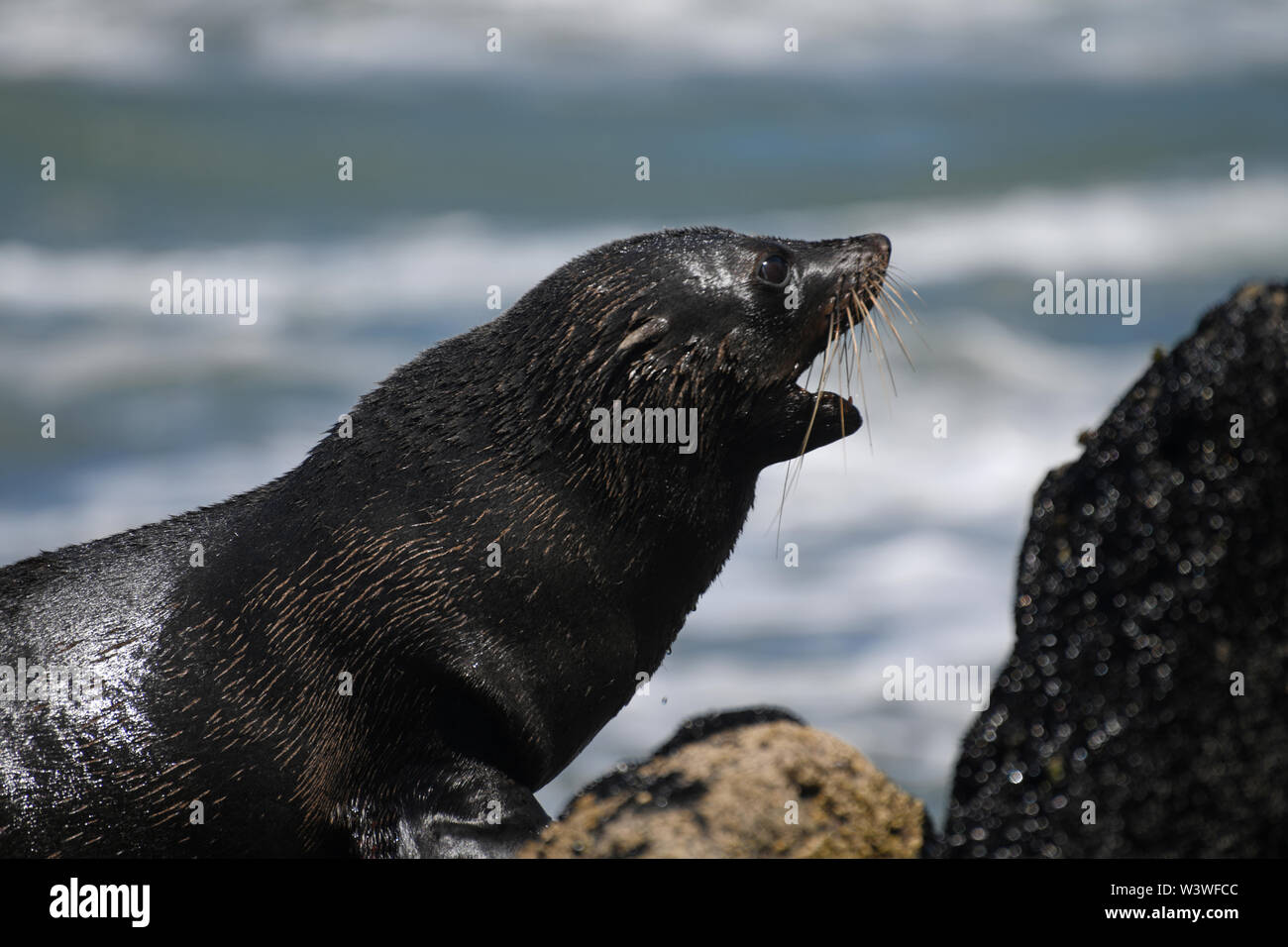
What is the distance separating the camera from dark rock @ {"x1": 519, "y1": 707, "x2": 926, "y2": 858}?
21.7 ft

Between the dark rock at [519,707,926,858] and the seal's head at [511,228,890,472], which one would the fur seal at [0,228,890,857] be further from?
the dark rock at [519,707,926,858]

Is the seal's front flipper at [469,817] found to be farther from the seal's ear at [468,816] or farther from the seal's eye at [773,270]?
Result: the seal's eye at [773,270]

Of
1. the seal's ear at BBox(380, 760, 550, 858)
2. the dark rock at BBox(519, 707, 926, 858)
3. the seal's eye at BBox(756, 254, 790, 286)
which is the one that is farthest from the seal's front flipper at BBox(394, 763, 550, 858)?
the seal's eye at BBox(756, 254, 790, 286)

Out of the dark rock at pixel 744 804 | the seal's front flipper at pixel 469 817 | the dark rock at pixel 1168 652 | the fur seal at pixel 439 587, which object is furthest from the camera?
the fur seal at pixel 439 587

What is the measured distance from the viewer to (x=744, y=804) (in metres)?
6.68

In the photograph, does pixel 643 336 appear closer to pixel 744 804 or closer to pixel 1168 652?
pixel 744 804

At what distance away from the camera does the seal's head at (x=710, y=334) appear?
30.6 ft

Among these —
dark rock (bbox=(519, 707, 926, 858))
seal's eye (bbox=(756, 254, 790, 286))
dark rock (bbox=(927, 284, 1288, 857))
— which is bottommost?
dark rock (bbox=(519, 707, 926, 858))

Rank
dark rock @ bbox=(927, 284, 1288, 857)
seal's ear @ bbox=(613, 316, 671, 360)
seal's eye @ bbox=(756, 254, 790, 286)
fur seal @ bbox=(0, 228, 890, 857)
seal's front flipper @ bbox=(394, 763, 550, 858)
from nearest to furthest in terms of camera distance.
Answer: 1. dark rock @ bbox=(927, 284, 1288, 857)
2. seal's front flipper @ bbox=(394, 763, 550, 858)
3. fur seal @ bbox=(0, 228, 890, 857)
4. seal's ear @ bbox=(613, 316, 671, 360)
5. seal's eye @ bbox=(756, 254, 790, 286)

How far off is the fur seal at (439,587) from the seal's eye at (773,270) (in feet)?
0.11

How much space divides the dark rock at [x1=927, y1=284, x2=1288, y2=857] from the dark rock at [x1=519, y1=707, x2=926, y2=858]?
1.47 feet

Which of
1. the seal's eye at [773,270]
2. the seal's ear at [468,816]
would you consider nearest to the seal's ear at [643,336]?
the seal's eye at [773,270]
